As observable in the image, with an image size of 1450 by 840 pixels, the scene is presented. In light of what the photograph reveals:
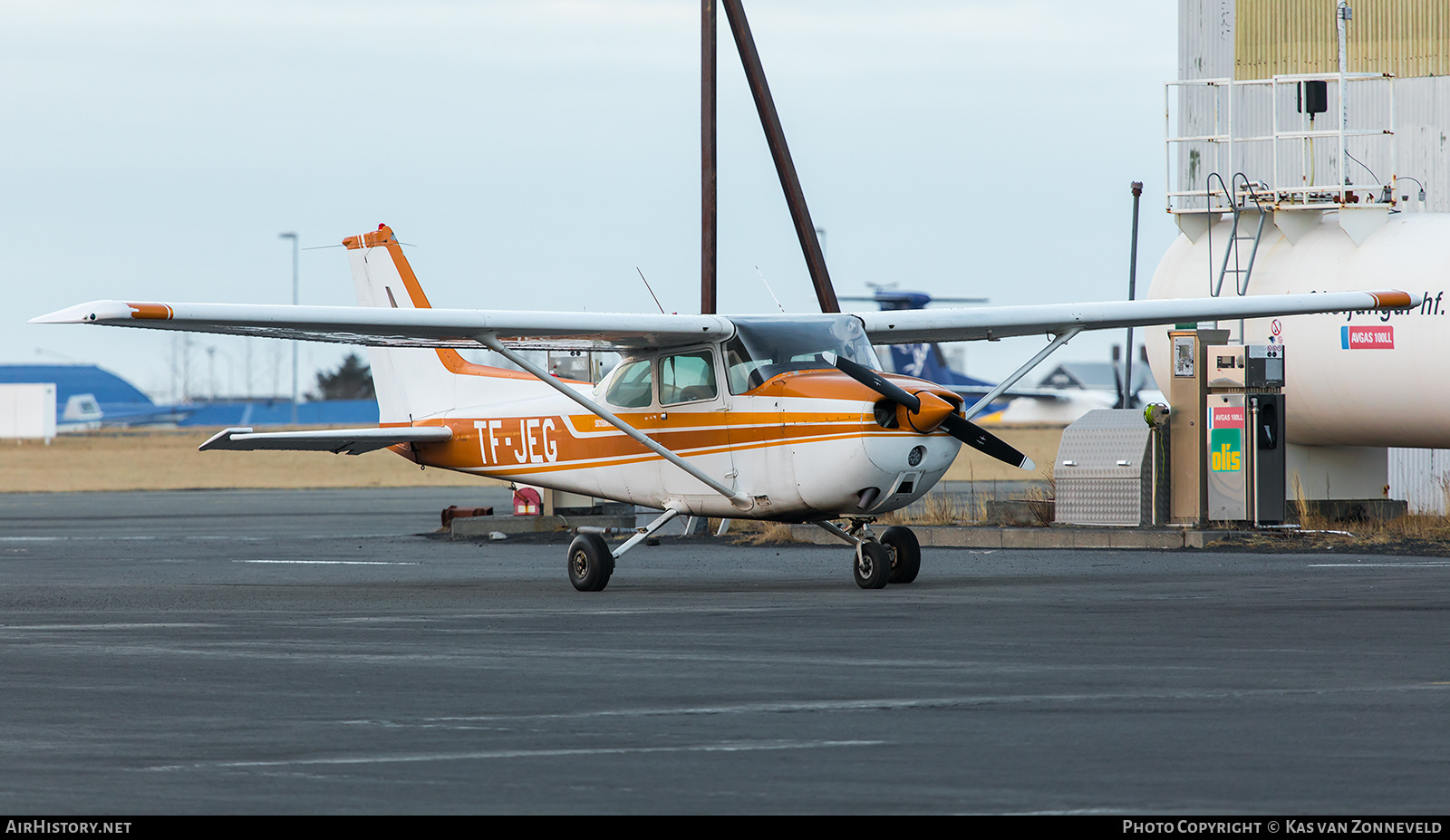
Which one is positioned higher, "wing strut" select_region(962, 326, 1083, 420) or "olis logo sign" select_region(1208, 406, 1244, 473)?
"wing strut" select_region(962, 326, 1083, 420)

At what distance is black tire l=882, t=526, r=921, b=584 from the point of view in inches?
641

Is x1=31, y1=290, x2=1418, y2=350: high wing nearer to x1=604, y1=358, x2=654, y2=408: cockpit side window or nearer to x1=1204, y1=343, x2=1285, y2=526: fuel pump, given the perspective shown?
x1=604, y1=358, x2=654, y2=408: cockpit side window

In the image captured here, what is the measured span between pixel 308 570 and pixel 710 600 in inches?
244

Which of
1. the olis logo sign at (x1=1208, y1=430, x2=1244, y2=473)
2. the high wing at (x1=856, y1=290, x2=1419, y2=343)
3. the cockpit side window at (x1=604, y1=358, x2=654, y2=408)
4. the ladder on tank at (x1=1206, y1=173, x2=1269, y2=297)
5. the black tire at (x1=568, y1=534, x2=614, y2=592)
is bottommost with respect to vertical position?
the black tire at (x1=568, y1=534, x2=614, y2=592)

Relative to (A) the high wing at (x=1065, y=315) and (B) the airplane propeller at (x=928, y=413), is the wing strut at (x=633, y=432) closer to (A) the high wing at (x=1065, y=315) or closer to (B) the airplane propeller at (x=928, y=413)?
(B) the airplane propeller at (x=928, y=413)

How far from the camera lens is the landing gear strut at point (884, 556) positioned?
1589 centimetres

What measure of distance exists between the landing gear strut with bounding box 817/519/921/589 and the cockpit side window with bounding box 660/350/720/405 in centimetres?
162

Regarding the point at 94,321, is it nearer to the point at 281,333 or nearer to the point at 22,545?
the point at 281,333

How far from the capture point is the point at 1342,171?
2358cm

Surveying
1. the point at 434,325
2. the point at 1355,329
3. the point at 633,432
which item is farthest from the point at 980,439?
the point at 1355,329

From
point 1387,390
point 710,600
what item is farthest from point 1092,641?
point 1387,390

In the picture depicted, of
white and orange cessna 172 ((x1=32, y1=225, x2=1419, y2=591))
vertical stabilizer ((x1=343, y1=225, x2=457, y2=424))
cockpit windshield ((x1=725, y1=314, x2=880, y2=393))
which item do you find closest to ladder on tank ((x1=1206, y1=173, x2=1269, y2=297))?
white and orange cessna 172 ((x1=32, y1=225, x2=1419, y2=591))

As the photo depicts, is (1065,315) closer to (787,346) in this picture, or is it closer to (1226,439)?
(787,346)

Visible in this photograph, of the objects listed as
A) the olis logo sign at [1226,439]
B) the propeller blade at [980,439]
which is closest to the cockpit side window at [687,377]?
the propeller blade at [980,439]
